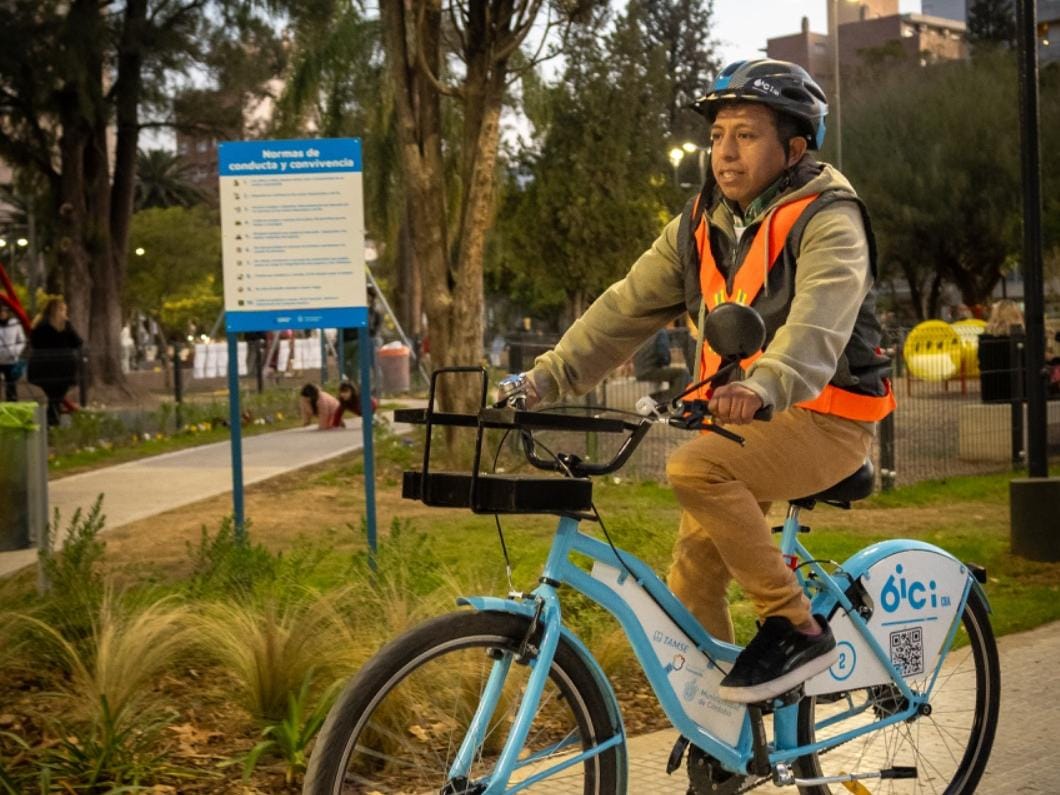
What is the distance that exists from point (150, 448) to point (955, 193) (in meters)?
34.8

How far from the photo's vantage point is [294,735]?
483 cm

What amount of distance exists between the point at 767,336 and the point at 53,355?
1713cm

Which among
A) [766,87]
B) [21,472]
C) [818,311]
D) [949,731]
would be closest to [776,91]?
[766,87]

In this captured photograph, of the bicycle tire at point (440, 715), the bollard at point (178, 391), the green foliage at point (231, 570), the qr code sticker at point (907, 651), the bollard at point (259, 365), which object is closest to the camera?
the bicycle tire at point (440, 715)

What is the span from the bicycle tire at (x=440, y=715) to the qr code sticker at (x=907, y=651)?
41.8 inches

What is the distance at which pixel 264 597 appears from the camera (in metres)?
6.40

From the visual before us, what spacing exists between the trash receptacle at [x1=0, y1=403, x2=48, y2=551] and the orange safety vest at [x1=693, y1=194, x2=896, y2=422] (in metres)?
4.80

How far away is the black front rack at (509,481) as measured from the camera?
343 centimetres

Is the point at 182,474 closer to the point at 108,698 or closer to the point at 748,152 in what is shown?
the point at 108,698

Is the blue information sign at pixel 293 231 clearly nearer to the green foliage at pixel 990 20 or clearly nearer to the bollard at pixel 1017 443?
the bollard at pixel 1017 443

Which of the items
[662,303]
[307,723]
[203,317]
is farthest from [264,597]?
[203,317]

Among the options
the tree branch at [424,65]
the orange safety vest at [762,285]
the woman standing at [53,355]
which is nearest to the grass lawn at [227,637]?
the orange safety vest at [762,285]

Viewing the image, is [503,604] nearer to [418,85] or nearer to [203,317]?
[418,85]

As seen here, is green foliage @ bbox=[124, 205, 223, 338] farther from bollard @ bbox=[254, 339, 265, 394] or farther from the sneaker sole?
the sneaker sole
